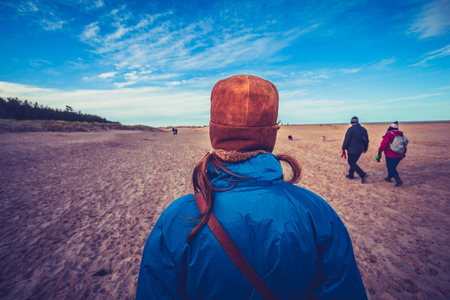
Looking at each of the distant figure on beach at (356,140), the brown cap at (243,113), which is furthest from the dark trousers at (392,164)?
the brown cap at (243,113)

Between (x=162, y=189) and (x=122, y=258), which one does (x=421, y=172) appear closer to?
(x=162, y=189)

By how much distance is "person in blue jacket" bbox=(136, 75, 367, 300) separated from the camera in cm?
95

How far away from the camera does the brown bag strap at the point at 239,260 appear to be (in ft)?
3.04

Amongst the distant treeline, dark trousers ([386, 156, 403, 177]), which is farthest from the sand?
the distant treeline

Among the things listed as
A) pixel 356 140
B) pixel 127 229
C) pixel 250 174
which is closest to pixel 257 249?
pixel 250 174

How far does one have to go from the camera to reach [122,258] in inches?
122

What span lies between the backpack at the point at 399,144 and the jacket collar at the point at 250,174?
643 cm

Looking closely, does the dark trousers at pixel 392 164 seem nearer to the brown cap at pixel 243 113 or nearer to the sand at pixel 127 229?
the sand at pixel 127 229

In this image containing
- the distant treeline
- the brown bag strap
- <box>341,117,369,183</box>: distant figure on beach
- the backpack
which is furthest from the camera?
the distant treeline

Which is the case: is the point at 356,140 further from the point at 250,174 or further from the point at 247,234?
the point at 247,234

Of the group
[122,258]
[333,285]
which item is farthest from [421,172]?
[122,258]

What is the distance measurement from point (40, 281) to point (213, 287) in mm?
3300

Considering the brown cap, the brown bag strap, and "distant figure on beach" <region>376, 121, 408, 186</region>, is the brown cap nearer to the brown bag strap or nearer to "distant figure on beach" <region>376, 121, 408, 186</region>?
the brown bag strap

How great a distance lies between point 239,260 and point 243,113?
81 centimetres
